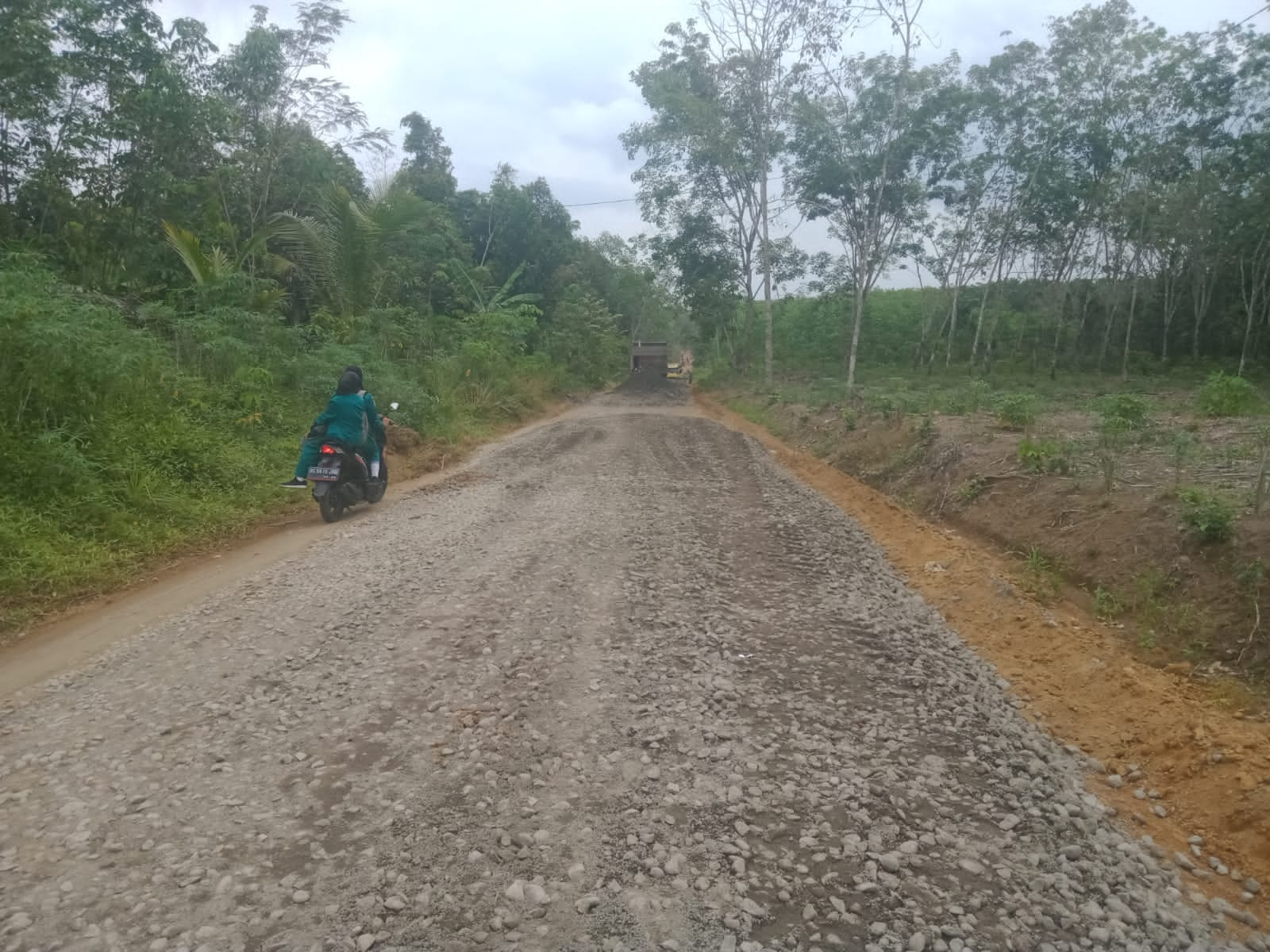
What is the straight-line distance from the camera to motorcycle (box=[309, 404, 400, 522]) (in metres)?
8.26

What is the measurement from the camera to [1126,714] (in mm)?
4223

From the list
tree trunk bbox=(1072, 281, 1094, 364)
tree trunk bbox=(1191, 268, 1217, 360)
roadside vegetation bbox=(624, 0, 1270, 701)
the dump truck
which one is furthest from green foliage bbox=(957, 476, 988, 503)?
tree trunk bbox=(1191, 268, 1217, 360)

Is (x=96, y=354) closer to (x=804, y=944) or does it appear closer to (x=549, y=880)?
(x=549, y=880)

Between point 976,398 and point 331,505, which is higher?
point 976,398

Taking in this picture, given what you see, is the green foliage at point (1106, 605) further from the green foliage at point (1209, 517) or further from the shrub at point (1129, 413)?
the shrub at point (1129, 413)

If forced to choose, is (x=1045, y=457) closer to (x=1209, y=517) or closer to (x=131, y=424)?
(x=1209, y=517)

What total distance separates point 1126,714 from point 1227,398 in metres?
10.8

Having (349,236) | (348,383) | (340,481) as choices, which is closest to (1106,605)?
(340,481)

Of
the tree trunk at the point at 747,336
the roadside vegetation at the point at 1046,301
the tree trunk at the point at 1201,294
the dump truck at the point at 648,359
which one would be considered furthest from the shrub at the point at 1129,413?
the tree trunk at the point at 1201,294

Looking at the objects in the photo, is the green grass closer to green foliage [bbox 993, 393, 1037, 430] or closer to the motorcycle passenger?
the motorcycle passenger

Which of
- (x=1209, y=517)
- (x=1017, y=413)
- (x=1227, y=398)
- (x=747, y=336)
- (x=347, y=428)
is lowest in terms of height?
(x=1209, y=517)

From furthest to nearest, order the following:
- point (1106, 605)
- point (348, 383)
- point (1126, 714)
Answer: point (348, 383) < point (1106, 605) < point (1126, 714)

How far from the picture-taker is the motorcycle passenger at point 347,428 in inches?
329

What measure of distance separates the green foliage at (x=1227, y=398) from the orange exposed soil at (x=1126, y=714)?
8.08 metres
